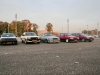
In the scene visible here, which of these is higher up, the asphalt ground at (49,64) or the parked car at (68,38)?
the parked car at (68,38)

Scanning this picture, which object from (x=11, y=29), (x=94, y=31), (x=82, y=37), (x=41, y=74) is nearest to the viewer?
(x=41, y=74)

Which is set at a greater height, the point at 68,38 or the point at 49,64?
the point at 68,38

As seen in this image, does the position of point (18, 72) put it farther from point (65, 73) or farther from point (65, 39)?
point (65, 39)

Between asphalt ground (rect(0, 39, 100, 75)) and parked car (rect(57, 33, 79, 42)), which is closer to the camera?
asphalt ground (rect(0, 39, 100, 75))

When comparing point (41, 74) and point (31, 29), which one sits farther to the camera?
point (31, 29)

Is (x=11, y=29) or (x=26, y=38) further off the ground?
(x=11, y=29)

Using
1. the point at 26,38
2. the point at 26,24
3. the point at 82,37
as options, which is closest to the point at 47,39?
the point at 26,38

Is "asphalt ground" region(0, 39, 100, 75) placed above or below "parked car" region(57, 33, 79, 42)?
below

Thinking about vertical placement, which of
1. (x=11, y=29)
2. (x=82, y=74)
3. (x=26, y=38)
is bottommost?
(x=82, y=74)

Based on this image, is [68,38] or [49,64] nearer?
[49,64]

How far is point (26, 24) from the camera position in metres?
70.9

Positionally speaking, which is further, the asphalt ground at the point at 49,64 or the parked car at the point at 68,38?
the parked car at the point at 68,38

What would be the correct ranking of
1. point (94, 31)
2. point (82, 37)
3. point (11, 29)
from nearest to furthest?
1. point (82, 37)
2. point (11, 29)
3. point (94, 31)

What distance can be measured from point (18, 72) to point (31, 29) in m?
69.0
